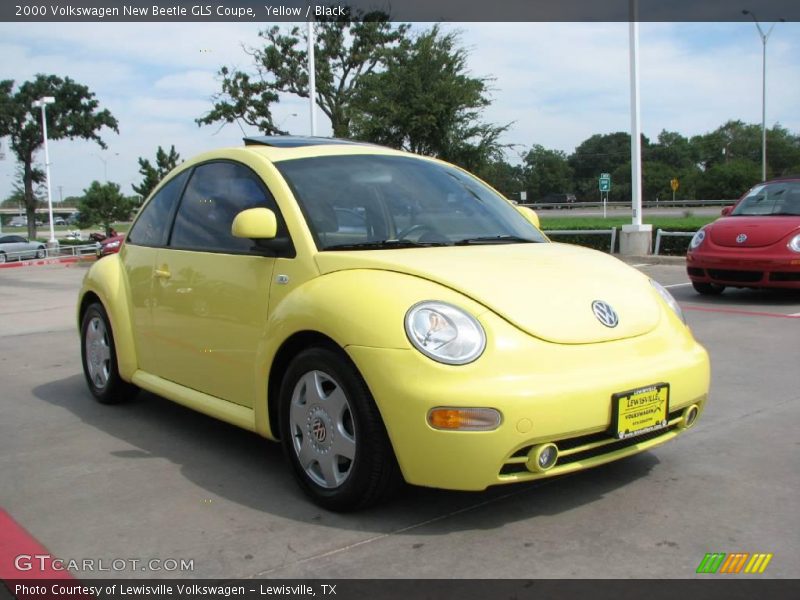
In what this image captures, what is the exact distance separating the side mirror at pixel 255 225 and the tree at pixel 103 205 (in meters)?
64.1

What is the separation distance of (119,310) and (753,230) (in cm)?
726

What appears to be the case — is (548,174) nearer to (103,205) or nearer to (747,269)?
(103,205)

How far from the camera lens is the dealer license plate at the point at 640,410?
304cm

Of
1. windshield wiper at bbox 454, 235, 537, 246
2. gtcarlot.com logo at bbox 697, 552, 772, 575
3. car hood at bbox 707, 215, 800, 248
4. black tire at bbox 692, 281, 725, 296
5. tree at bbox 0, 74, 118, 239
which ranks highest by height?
tree at bbox 0, 74, 118, 239

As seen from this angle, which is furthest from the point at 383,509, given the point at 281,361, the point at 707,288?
the point at 707,288

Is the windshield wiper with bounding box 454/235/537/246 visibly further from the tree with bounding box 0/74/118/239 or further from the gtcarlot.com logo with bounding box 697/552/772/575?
the tree with bounding box 0/74/118/239

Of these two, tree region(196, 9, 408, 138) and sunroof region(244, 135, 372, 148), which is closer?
sunroof region(244, 135, 372, 148)

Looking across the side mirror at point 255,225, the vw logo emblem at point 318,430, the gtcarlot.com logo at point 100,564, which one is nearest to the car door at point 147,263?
the side mirror at point 255,225

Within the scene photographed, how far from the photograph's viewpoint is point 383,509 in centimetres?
330

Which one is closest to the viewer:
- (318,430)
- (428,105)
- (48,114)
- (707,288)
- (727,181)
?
(318,430)

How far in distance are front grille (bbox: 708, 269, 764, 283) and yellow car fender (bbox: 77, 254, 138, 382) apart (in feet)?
23.1

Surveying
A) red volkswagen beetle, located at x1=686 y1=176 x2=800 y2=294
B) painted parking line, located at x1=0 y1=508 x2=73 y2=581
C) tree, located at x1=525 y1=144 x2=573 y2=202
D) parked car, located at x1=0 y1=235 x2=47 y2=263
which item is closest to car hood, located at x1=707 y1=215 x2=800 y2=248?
red volkswagen beetle, located at x1=686 y1=176 x2=800 y2=294

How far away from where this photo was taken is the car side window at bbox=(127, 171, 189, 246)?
4.71 meters

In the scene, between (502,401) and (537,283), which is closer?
(502,401)
